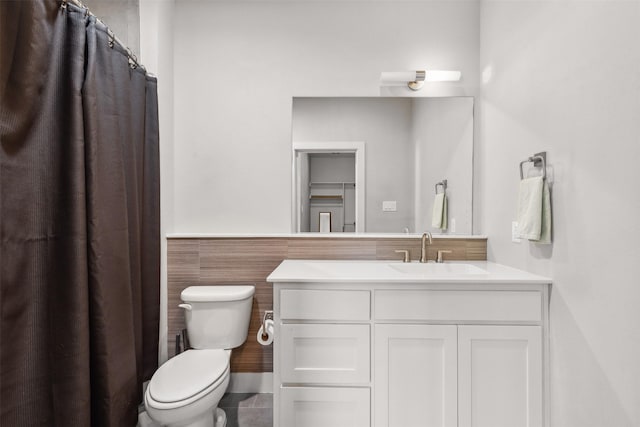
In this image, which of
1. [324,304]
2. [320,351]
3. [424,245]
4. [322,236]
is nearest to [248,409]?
[320,351]

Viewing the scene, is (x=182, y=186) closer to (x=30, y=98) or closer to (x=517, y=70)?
(x=30, y=98)

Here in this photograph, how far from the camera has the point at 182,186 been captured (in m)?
2.15

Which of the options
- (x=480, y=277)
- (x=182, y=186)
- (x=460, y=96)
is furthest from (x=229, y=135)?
(x=480, y=277)

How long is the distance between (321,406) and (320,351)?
236mm

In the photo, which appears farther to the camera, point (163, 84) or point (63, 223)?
point (163, 84)

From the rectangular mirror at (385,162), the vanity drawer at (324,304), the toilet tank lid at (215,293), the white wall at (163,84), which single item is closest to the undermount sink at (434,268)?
the rectangular mirror at (385,162)

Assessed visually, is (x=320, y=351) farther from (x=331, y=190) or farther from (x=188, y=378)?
(x=331, y=190)

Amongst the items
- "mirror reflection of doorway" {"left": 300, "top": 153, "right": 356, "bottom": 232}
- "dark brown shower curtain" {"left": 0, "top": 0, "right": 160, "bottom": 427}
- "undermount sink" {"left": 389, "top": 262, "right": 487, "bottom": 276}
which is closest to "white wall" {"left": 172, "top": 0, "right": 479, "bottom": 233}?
"mirror reflection of doorway" {"left": 300, "top": 153, "right": 356, "bottom": 232}

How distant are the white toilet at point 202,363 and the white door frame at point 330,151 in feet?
1.84

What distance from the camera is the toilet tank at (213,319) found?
186cm

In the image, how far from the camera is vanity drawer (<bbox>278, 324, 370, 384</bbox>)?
1.45 m

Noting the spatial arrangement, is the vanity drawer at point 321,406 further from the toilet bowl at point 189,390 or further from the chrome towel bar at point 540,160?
the chrome towel bar at point 540,160

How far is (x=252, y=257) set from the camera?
2096 mm

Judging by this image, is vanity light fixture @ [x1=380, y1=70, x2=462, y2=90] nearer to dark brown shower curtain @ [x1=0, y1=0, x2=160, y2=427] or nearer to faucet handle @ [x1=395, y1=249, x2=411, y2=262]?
faucet handle @ [x1=395, y1=249, x2=411, y2=262]
